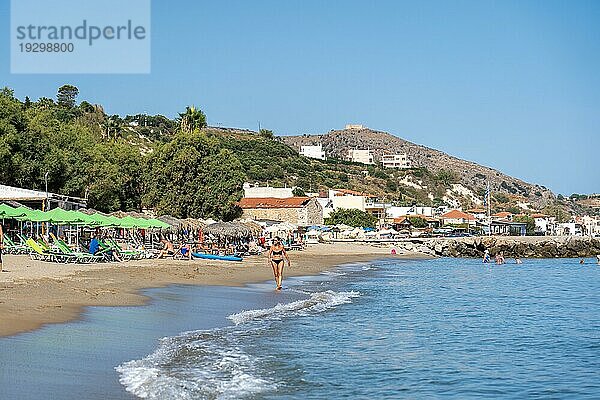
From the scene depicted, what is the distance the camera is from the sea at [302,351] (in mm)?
9164

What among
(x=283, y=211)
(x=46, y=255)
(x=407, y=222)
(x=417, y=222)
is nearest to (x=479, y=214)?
(x=417, y=222)

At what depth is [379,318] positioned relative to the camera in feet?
58.0

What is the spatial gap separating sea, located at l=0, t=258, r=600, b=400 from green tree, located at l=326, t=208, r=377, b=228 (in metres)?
72.8

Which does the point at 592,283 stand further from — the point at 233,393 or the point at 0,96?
the point at 0,96

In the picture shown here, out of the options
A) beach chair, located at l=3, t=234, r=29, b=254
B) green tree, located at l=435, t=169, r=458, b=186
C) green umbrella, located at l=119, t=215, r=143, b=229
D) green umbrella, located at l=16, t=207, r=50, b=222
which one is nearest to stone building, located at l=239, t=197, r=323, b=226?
green umbrella, located at l=119, t=215, r=143, b=229

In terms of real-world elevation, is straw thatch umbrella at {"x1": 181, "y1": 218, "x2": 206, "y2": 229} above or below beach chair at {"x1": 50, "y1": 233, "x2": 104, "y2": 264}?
above

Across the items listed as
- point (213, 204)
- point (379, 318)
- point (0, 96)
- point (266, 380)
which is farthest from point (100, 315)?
point (213, 204)

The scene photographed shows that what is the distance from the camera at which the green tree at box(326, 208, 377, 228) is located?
9481 cm

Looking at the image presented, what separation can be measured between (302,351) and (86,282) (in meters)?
9.65

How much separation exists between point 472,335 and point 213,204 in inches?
1760

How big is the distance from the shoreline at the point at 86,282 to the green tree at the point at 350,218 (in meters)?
54.7

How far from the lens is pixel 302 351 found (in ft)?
40.7

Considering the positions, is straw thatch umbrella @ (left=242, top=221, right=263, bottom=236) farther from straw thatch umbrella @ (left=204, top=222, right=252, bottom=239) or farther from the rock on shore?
the rock on shore

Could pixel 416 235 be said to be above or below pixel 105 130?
below
